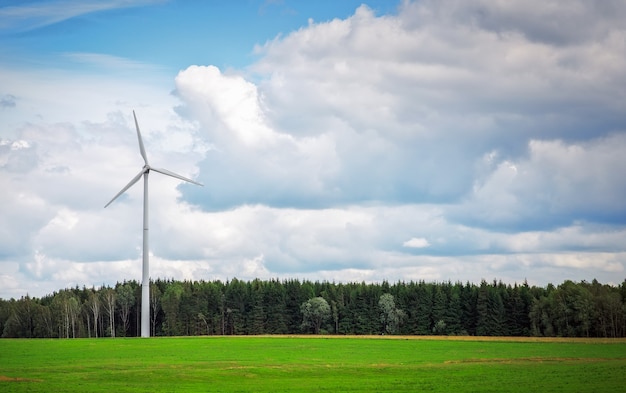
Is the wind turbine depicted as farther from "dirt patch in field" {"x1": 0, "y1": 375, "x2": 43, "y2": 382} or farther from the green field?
"dirt patch in field" {"x1": 0, "y1": 375, "x2": 43, "y2": 382}

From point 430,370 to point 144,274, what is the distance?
248 ft

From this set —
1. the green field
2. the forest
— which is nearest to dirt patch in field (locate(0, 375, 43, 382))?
the green field

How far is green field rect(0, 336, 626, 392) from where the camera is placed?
64.8m

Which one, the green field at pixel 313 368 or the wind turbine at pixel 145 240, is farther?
the wind turbine at pixel 145 240

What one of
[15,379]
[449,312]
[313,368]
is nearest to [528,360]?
[313,368]

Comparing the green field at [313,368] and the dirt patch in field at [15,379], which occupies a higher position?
the dirt patch in field at [15,379]

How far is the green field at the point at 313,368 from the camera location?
6481 centimetres

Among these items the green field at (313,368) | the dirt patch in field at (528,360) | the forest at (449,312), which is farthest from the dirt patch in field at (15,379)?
the forest at (449,312)

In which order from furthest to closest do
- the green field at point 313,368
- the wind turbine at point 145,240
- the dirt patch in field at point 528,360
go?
the wind turbine at point 145,240 → the dirt patch in field at point 528,360 → the green field at point 313,368

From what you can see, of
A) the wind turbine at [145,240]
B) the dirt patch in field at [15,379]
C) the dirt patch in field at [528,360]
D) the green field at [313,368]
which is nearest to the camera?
the green field at [313,368]

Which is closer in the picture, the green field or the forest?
the green field

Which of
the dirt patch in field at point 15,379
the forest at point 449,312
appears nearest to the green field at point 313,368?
the dirt patch in field at point 15,379

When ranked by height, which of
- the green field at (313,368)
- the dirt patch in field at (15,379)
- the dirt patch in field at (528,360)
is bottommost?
the dirt patch in field at (528,360)

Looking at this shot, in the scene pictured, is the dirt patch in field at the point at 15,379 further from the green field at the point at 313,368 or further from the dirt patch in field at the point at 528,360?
the dirt patch in field at the point at 528,360
